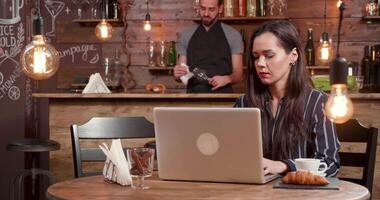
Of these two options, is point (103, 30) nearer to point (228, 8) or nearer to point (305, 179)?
point (228, 8)

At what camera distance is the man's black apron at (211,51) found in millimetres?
5348

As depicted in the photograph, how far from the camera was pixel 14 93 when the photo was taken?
605cm

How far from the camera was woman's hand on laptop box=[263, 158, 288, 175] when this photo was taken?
214cm

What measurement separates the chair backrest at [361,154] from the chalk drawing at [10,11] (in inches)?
164

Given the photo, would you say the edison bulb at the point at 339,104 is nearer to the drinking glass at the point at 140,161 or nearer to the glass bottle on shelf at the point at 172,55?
the drinking glass at the point at 140,161

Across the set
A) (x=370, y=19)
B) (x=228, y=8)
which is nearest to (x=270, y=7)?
(x=228, y=8)

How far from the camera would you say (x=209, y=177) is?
2.04 m

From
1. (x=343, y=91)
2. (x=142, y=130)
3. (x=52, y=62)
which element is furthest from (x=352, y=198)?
(x=52, y=62)

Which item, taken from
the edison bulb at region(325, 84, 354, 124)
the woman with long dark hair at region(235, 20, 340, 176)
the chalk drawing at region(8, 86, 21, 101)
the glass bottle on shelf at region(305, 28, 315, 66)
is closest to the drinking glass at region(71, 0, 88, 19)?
the chalk drawing at region(8, 86, 21, 101)

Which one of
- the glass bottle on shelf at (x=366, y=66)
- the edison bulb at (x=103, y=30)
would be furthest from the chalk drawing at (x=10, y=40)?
the glass bottle on shelf at (x=366, y=66)

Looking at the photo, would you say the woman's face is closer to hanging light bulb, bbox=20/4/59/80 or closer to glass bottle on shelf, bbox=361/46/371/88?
hanging light bulb, bbox=20/4/59/80

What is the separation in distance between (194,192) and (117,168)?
0.30 m

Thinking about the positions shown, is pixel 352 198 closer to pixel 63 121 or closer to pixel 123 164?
pixel 123 164

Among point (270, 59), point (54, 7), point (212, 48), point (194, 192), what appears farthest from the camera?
point (54, 7)
